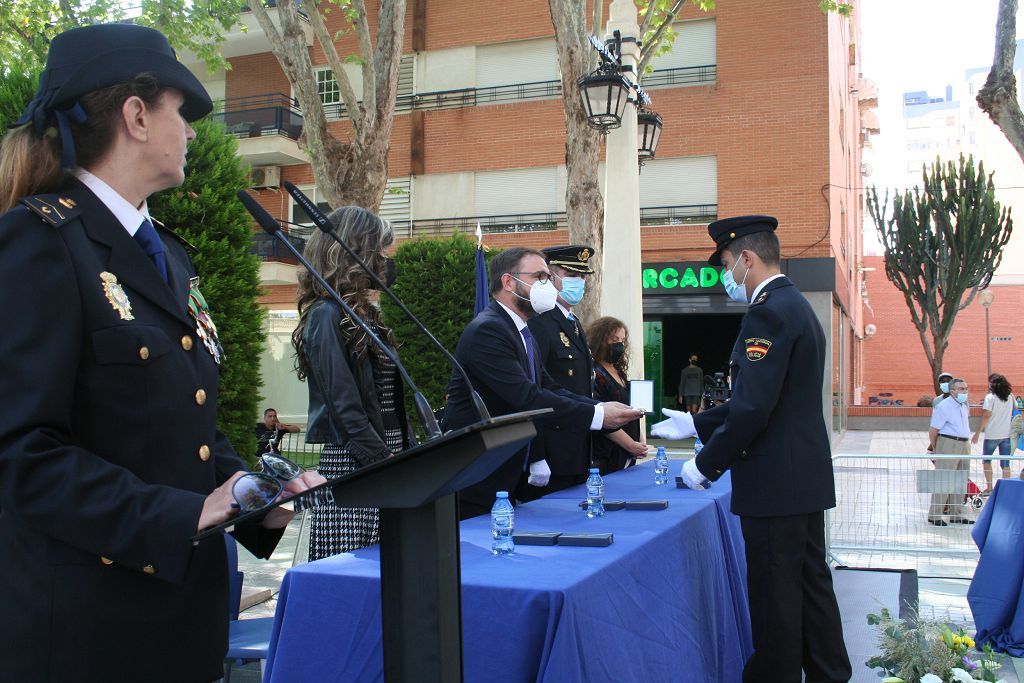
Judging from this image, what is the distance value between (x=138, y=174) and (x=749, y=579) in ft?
10.2

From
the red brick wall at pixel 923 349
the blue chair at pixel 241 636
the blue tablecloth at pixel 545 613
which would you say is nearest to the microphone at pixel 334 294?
the blue tablecloth at pixel 545 613

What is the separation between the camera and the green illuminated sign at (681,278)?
21.0 meters

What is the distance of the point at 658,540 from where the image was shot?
3416 millimetres

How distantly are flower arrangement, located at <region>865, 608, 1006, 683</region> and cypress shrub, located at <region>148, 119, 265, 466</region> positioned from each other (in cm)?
506

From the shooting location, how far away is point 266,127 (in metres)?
24.7

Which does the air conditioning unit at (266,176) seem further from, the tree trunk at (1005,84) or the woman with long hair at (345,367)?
the woman with long hair at (345,367)

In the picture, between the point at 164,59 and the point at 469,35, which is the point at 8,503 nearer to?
the point at 164,59

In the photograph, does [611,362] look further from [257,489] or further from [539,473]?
[257,489]

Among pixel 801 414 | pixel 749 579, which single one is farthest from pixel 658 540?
pixel 801 414

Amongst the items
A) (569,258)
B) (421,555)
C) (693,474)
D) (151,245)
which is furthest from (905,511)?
(151,245)

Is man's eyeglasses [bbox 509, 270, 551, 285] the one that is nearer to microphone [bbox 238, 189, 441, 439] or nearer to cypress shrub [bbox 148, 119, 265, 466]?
microphone [bbox 238, 189, 441, 439]

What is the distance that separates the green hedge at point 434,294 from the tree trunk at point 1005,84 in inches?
348

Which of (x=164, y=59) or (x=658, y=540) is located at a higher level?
(x=164, y=59)

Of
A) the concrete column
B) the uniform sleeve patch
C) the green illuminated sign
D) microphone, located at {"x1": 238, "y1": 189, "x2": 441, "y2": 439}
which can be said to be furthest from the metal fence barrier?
the green illuminated sign
